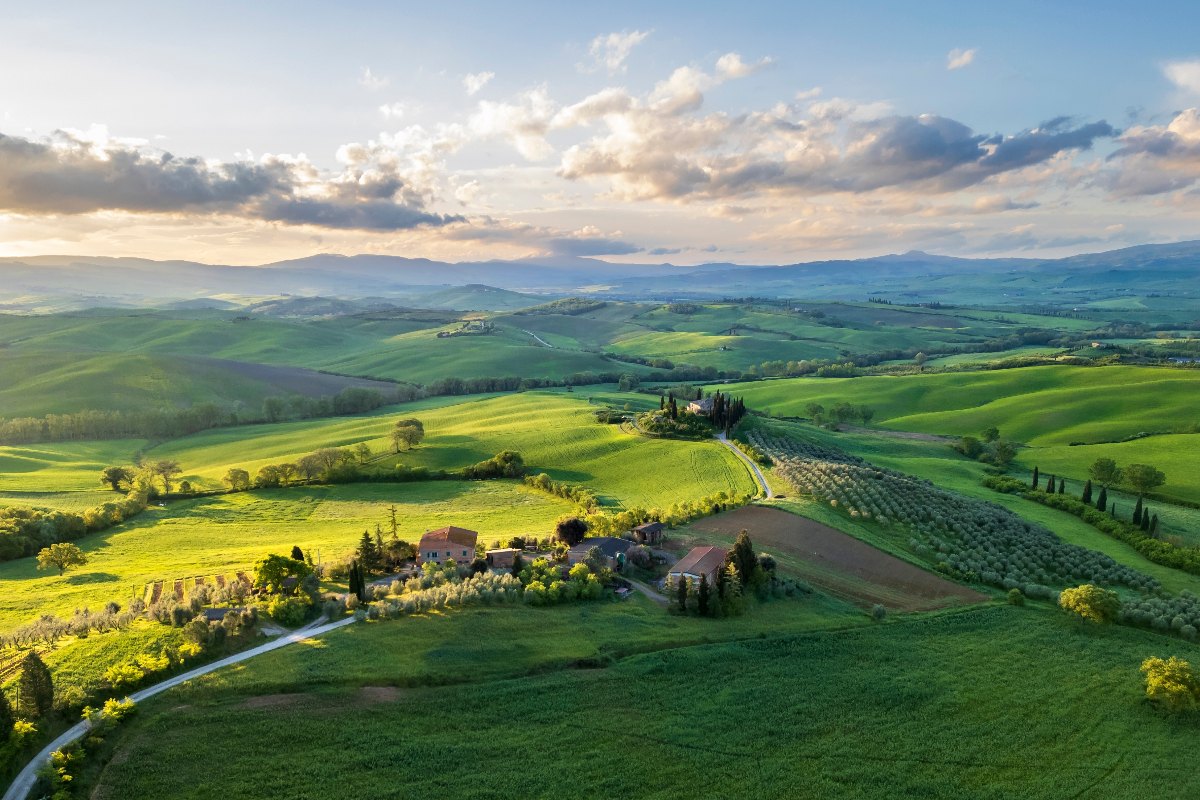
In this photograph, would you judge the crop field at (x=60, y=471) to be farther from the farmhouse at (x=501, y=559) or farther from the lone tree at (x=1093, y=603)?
the lone tree at (x=1093, y=603)

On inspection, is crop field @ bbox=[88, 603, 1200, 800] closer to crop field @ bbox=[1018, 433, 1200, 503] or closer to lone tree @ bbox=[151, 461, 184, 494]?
crop field @ bbox=[1018, 433, 1200, 503]

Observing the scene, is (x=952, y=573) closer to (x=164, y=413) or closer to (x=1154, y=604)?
(x=1154, y=604)

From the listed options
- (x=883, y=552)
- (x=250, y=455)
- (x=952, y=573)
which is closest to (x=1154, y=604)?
(x=952, y=573)

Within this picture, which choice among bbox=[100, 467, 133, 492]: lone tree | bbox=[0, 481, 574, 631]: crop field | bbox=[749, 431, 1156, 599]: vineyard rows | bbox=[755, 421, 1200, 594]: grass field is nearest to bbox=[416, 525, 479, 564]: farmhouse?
bbox=[0, 481, 574, 631]: crop field

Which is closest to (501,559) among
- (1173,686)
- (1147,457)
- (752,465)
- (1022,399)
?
(1173,686)

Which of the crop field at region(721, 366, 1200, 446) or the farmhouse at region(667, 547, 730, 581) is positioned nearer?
the farmhouse at region(667, 547, 730, 581)

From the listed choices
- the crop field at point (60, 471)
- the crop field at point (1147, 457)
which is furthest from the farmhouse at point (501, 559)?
the crop field at point (1147, 457)

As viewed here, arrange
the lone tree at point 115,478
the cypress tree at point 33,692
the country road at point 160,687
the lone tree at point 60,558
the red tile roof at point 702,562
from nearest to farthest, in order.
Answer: the country road at point 160,687 → the cypress tree at point 33,692 → the red tile roof at point 702,562 → the lone tree at point 60,558 → the lone tree at point 115,478
